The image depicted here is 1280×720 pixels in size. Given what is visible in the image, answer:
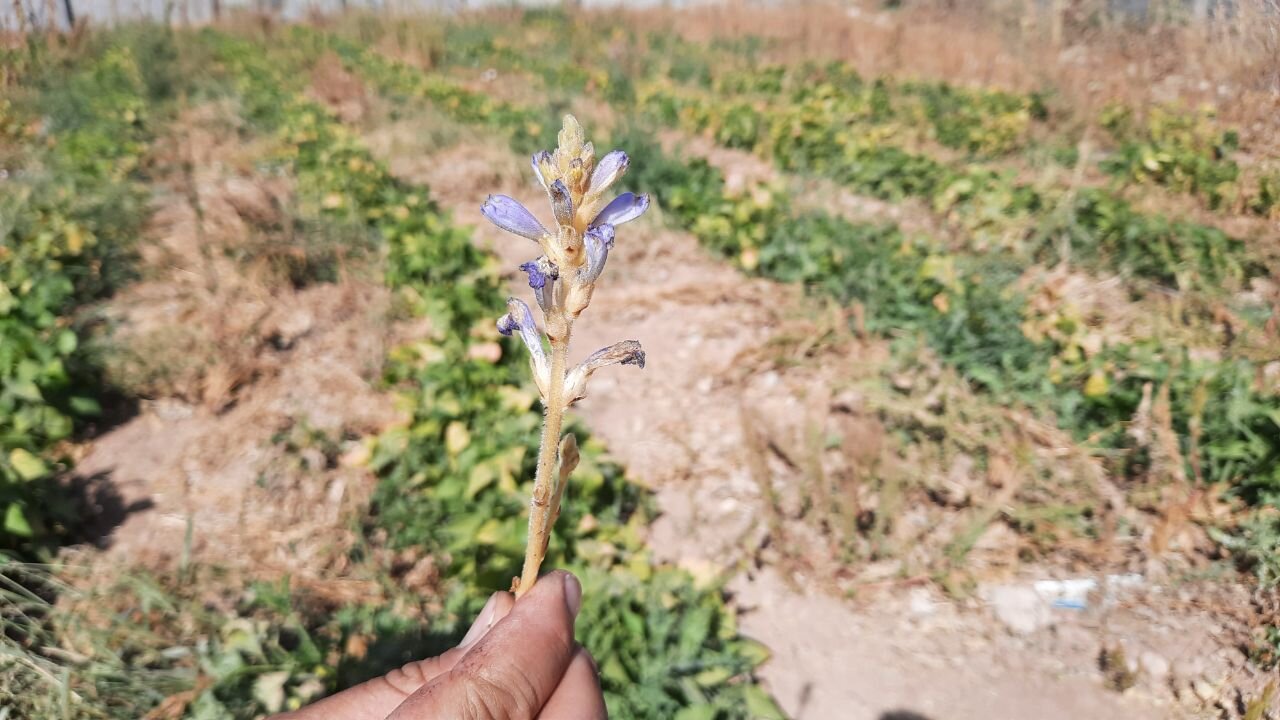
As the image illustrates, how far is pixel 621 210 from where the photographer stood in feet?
3.12

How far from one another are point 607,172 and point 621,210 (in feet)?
0.18

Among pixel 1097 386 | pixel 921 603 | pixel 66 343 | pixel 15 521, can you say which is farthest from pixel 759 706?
pixel 66 343

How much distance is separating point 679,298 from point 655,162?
84.0 inches

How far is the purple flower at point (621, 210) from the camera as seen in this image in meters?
0.92

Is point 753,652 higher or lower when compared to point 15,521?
lower

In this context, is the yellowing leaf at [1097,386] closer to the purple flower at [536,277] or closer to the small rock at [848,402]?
the small rock at [848,402]

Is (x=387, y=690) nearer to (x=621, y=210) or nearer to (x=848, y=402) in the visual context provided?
(x=621, y=210)

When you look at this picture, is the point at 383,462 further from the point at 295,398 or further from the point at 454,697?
the point at 454,697

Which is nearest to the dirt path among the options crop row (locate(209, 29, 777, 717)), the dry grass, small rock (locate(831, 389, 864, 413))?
small rock (locate(831, 389, 864, 413))

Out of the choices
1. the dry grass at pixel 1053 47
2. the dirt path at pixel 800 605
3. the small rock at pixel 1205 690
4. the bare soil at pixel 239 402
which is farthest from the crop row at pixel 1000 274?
the bare soil at pixel 239 402

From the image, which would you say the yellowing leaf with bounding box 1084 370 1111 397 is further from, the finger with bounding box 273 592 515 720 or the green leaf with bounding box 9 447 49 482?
the green leaf with bounding box 9 447 49 482

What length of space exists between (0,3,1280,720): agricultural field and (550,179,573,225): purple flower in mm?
1798

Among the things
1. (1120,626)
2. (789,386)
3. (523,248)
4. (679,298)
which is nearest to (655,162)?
(523,248)

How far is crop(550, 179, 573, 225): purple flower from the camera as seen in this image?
0.81 meters
